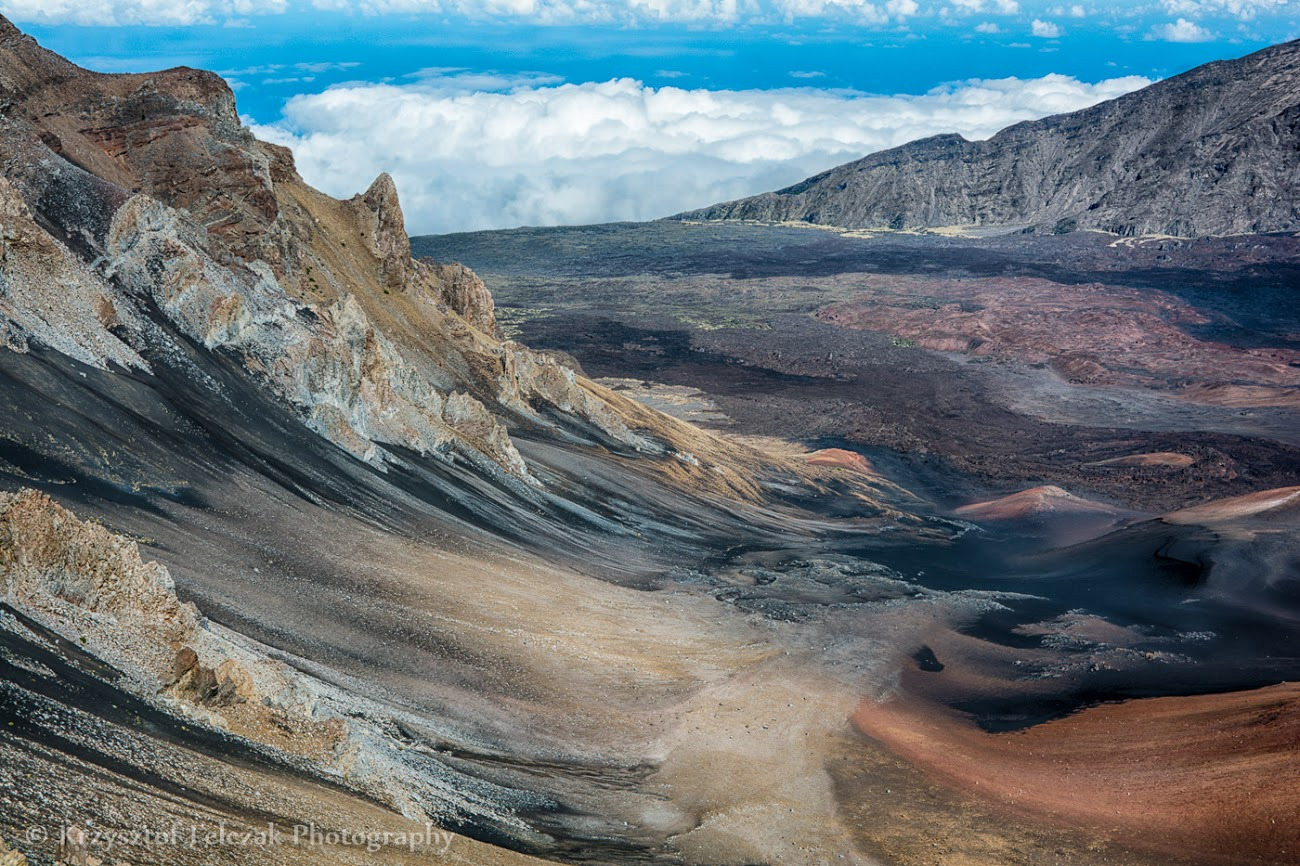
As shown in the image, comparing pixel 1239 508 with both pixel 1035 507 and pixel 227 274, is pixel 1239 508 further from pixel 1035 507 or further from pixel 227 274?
pixel 227 274

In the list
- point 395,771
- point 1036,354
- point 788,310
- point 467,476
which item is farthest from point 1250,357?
point 395,771

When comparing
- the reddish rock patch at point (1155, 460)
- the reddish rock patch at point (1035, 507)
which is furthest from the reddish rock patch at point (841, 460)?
the reddish rock patch at point (1155, 460)

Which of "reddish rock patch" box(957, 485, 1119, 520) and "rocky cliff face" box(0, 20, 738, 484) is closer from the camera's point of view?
"rocky cliff face" box(0, 20, 738, 484)

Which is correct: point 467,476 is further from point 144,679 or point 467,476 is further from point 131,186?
point 144,679

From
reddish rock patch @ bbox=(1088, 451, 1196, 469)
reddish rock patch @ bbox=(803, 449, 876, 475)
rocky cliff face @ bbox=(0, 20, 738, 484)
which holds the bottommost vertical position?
reddish rock patch @ bbox=(803, 449, 876, 475)

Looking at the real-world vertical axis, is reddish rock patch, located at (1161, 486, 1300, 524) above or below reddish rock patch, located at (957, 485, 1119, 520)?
above

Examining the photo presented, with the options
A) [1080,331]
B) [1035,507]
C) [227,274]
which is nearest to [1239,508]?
[1035,507]

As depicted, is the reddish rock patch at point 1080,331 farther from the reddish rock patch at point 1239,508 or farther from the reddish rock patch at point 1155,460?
A: the reddish rock patch at point 1239,508

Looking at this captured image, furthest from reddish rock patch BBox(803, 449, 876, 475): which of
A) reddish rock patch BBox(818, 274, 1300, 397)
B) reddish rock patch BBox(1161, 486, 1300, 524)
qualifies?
reddish rock patch BBox(818, 274, 1300, 397)

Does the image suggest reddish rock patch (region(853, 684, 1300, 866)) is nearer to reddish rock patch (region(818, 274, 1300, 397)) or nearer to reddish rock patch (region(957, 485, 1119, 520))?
reddish rock patch (region(957, 485, 1119, 520))

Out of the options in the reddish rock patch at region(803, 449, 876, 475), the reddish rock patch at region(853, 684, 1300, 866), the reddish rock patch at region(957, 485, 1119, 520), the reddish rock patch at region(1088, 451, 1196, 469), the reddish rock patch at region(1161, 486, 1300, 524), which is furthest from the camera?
the reddish rock patch at region(1088, 451, 1196, 469)
